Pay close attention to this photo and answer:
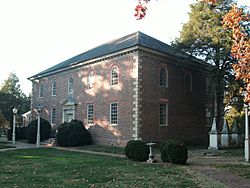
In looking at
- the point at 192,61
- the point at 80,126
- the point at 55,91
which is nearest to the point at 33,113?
the point at 55,91

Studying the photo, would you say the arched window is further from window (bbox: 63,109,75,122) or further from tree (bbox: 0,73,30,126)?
tree (bbox: 0,73,30,126)

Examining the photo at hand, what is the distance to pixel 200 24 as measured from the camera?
23.0 metres

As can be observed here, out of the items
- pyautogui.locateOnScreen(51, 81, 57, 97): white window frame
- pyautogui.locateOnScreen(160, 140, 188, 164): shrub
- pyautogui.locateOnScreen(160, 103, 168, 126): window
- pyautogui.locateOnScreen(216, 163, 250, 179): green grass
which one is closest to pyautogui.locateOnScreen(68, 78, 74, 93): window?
pyautogui.locateOnScreen(51, 81, 57, 97): white window frame

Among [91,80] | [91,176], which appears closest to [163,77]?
[91,80]

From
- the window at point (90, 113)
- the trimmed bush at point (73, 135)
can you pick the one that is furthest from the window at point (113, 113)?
the trimmed bush at point (73, 135)

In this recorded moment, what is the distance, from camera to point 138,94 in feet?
72.3

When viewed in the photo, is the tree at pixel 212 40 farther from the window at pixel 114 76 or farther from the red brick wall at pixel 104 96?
the window at pixel 114 76

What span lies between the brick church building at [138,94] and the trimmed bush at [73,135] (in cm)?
80

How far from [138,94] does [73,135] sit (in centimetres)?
638

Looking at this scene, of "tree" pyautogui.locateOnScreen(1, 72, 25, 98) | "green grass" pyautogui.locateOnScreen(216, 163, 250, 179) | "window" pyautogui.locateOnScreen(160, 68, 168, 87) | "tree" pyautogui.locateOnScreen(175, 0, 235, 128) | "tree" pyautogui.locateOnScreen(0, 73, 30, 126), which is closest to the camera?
"green grass" pyautogui.locateOnScreen(216, 163, 250, 179)

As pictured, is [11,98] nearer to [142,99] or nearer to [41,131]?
[41,131]

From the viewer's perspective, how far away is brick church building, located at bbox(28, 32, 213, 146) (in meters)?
22.5

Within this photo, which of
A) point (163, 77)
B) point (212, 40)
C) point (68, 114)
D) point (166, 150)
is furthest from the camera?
point (68, 114)

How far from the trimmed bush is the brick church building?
31.7 inches
